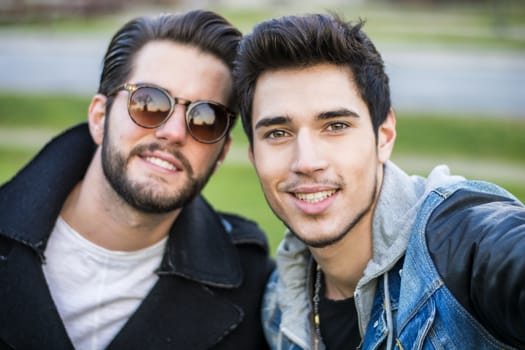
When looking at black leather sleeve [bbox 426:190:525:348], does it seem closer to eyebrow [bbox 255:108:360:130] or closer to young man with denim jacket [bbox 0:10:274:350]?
eyebrow [bbox 255:108:360:130]

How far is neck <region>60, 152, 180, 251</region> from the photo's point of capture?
335cm

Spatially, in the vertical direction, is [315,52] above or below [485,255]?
above

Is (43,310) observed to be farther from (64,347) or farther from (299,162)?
(299,162)

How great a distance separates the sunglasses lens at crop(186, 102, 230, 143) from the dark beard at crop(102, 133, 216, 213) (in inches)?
5.7

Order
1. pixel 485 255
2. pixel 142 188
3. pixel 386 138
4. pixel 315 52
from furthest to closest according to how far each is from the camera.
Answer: pixel 142 188 → pixel 386 138 → pixel 315 52 → pixel 485 255

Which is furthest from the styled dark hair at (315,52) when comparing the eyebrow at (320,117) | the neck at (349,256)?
the neck at (349,256)

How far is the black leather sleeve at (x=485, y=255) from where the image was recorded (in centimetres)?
195

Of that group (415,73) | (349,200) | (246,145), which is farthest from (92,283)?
(415,73)

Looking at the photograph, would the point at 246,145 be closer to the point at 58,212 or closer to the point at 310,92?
the point at 58,212

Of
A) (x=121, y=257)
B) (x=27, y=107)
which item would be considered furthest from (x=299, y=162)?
(x=27, y=107)

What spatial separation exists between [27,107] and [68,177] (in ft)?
26.9

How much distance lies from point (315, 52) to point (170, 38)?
40.1 inches

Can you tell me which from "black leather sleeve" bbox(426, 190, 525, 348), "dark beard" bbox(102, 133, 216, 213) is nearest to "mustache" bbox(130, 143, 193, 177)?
"dark beard" bbox(102, 133, 216, 213)

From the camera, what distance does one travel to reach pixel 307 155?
8.76 feet
